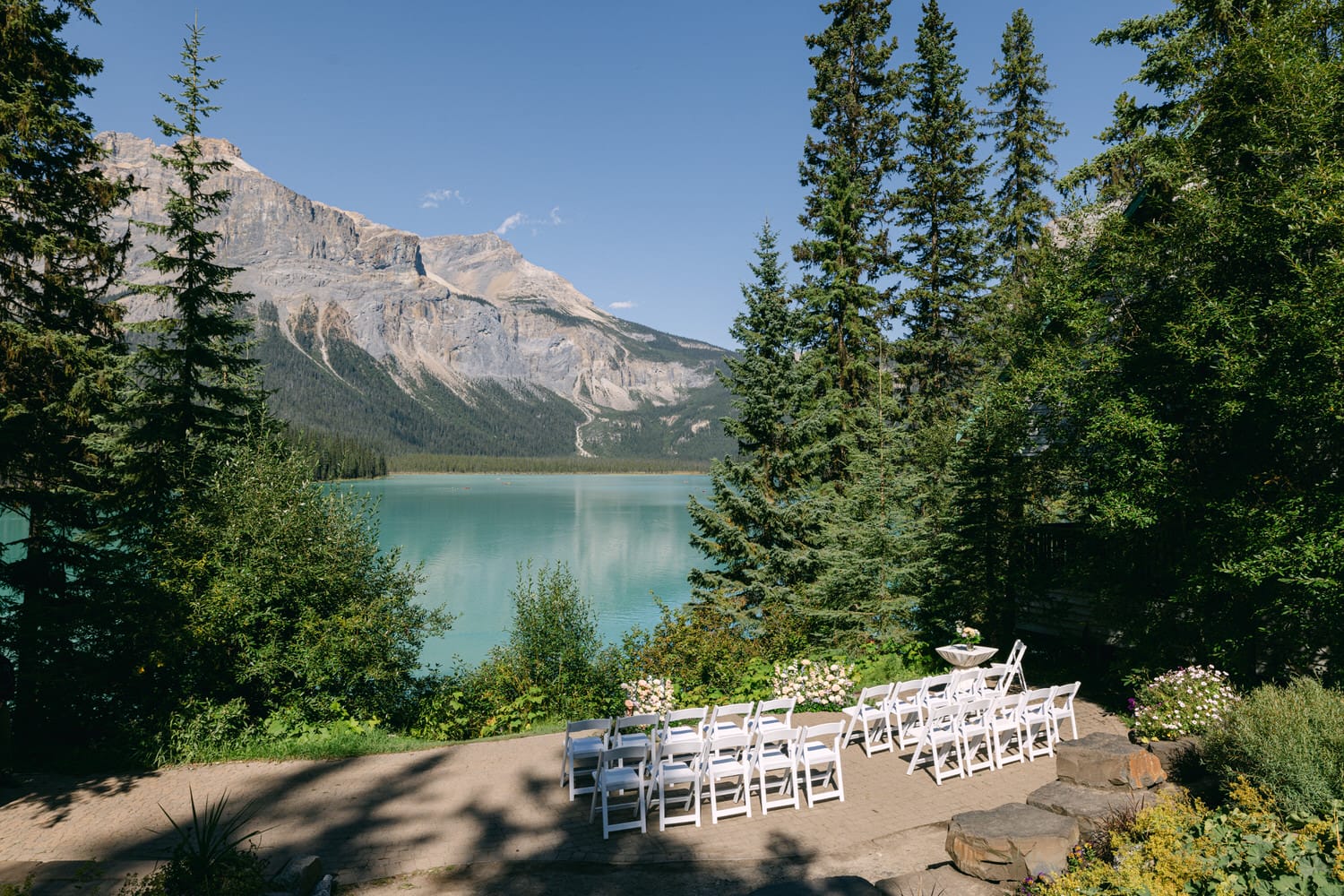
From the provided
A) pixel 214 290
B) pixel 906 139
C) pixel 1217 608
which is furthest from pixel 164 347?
pixel 906 139

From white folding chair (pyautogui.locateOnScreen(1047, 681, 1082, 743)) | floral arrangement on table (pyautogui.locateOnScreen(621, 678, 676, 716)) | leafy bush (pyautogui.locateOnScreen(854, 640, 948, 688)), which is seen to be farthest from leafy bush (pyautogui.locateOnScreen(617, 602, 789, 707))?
white folding chair (pyautogui.locateOnScreen(1047, 681, 1082, 743))

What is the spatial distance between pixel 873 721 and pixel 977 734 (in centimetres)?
162

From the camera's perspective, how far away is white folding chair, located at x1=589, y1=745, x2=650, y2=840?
610 centimetres

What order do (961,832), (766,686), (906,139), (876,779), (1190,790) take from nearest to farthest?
(961,832) → (1190,790) → (876,779) → (766,686) → (906,139)

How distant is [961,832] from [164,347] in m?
14.4

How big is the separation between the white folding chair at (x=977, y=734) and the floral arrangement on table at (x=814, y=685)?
236 cm

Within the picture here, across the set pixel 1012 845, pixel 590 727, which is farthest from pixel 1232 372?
pixel 590 727

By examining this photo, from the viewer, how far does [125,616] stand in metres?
8.87

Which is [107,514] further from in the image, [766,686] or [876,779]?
[876,779]

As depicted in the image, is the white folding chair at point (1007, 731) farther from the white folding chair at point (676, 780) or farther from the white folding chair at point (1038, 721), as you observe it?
the white folding chair at point (676, 780)

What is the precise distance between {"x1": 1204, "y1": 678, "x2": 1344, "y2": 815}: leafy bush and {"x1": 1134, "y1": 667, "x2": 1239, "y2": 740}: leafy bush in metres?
1.55

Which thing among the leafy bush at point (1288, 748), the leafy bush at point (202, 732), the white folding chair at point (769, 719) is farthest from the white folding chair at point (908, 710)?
the leafy bush at point (202, 732)

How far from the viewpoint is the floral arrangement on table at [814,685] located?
9.99 m

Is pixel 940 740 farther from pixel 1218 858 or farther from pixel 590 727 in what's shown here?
pixel 590 727
